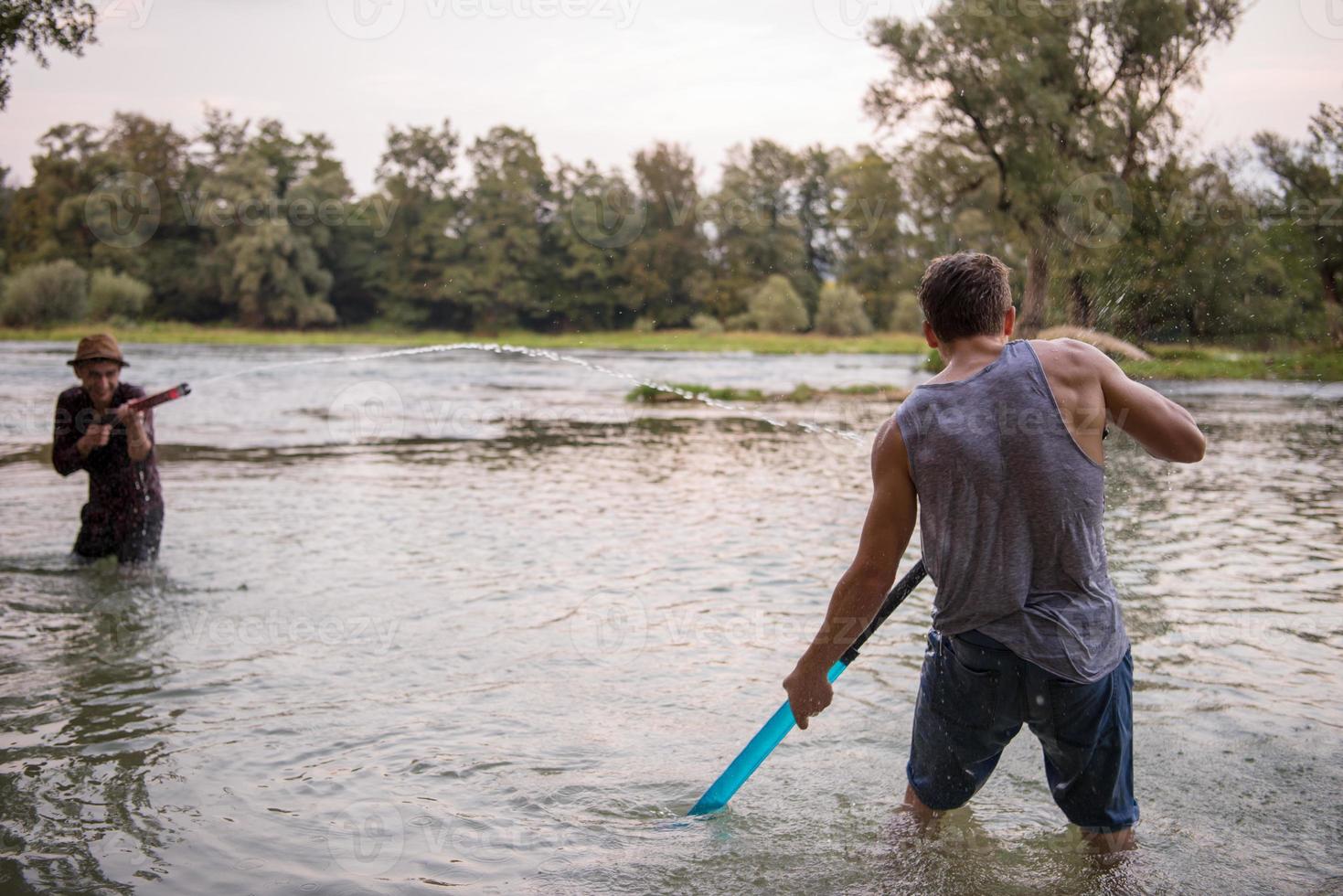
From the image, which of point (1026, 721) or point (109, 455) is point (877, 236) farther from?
point (1026, 721)

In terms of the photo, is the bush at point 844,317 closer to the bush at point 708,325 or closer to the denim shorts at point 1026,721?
the bush at point 708,325

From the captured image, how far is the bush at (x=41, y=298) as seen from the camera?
199 ft

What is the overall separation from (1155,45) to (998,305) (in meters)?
39.8

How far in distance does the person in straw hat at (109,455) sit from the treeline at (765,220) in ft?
24.8

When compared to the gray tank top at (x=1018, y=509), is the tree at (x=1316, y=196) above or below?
above

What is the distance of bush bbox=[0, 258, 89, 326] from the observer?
2391 inches

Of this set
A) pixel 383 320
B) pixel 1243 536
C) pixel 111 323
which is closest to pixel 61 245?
pixel 111 323

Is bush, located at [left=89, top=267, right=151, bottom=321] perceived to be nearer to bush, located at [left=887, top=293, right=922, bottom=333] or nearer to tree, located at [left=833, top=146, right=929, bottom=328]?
tree, located at [left=833, top=146, right=929, bottom=328]

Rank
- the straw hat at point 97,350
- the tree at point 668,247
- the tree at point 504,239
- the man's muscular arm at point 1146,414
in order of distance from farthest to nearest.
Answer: the tree at point 668,247, the tree at point 504,239, the straw hat at point 97,350, the man's muscular arm at point 1146,414

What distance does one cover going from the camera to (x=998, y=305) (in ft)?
10.3

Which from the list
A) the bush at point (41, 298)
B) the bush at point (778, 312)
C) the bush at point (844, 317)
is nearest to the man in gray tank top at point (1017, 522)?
the bush at point (778, 312)

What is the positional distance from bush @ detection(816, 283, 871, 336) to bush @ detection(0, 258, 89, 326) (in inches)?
1765

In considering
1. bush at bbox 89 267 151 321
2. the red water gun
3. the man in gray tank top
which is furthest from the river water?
bush at bbox 89 267 151 321

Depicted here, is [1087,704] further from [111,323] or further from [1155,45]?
[111,323]
